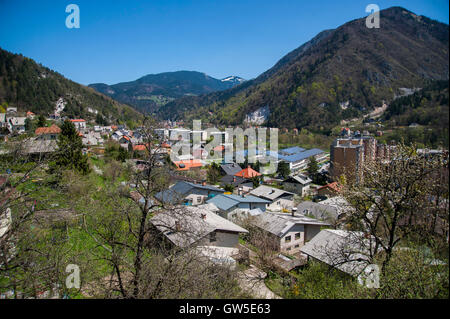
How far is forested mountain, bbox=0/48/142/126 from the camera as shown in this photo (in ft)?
149

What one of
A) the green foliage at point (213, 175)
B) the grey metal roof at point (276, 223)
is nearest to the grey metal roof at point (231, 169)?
the green foliage at point (213, 175)

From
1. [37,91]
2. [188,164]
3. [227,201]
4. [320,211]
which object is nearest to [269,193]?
[320,211]

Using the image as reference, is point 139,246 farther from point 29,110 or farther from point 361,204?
point 29,110

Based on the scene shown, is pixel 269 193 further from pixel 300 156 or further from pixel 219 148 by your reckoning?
pixel 219 148

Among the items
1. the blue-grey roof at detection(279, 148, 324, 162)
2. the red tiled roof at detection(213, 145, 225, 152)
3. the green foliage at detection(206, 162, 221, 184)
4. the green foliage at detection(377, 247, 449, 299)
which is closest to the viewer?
A: the green foliage at detection(377, 247, 449, 299)

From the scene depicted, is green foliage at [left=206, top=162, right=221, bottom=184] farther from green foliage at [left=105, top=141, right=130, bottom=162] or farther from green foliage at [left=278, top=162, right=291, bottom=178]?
green foliage at [left=105, top=141, right=130, bottom=162]

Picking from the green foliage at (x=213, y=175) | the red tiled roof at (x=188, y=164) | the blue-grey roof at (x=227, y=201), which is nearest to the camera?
the blue-grey roof at (x=227, y=201)

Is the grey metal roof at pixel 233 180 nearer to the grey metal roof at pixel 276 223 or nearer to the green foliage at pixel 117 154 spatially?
A: the green foliage at pixel 117 154

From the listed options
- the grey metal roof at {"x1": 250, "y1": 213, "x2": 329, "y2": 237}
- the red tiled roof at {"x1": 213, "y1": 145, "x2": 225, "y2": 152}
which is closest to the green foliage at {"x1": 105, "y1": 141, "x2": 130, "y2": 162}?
the grey metal roof at {"x1": 250, "y1": 213, "x2": 329, "y2": 237}

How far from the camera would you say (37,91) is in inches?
1875

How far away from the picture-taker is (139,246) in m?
3.93

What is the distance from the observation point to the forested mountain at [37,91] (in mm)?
45438

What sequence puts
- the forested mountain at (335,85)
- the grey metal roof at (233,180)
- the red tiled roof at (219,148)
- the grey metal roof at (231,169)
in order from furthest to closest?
the forested mountain at (335,85) → the red tiled roof at (219,148) → the grey metal roof at (231,169) → the grey metal roof at (233,180)

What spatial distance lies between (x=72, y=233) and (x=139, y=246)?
8770 millimetres
